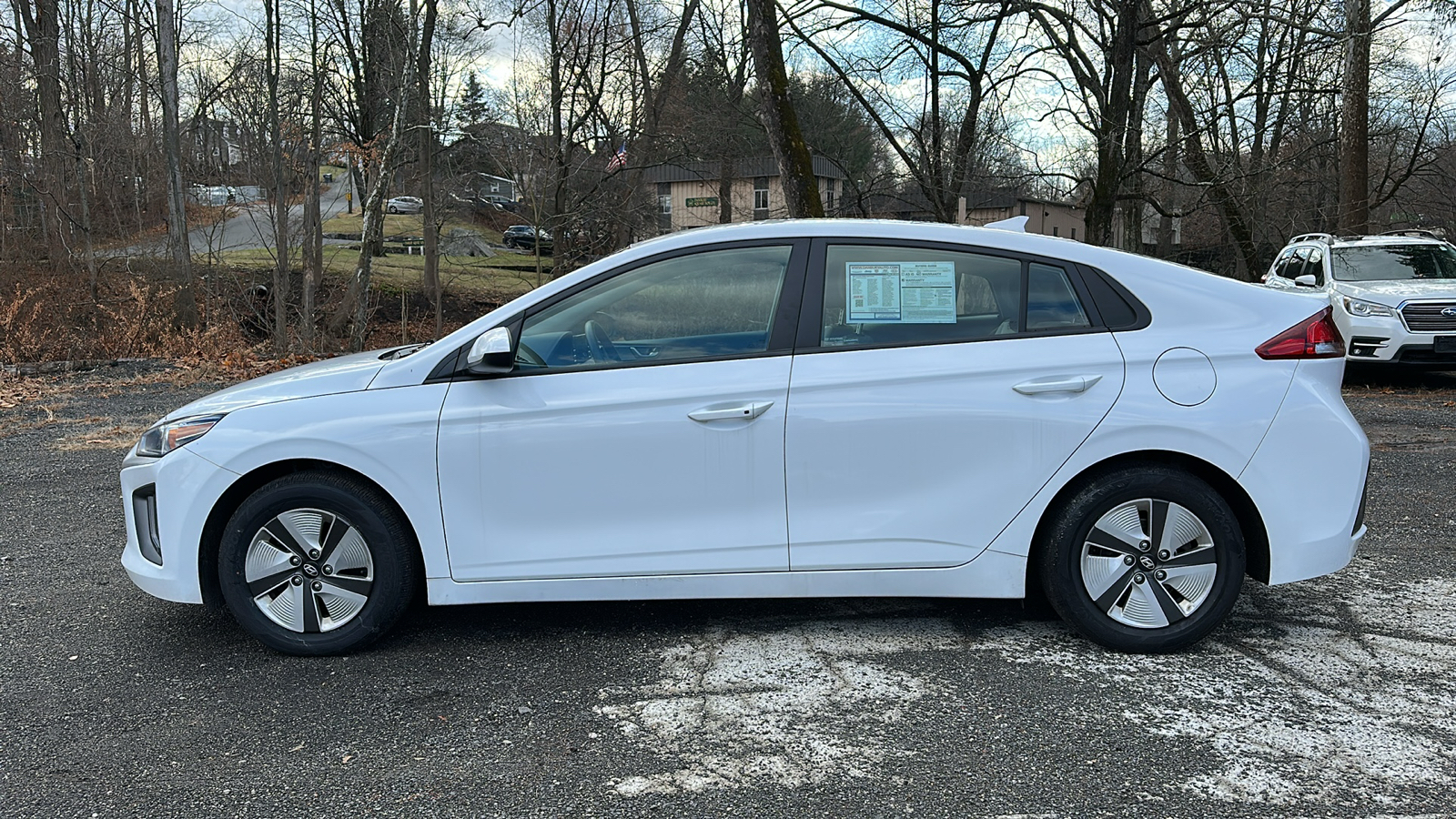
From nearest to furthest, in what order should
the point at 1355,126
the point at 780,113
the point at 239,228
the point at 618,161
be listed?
the point at 780,113 < the point at 1355,126 < the point at 239,228 < the point at 618,161

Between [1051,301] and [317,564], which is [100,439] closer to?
[317,564]

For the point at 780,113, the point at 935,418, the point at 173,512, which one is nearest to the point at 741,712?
the point at 935,418

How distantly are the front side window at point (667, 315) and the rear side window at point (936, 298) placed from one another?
0.26 meters

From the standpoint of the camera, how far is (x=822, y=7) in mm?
17578

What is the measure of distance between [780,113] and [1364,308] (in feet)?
24.7

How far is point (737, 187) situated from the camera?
31234 millimetres

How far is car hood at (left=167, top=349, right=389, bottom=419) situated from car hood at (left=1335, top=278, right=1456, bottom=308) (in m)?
11.8

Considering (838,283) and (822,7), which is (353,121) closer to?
(822,7)

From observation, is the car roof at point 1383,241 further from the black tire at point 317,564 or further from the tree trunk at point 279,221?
the tree trunk at point 279,221

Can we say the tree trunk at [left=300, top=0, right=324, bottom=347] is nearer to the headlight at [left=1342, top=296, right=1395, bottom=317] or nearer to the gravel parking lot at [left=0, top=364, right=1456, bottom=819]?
the gravel parking lot at [left=0, top=364, right=1456, bottom=819]

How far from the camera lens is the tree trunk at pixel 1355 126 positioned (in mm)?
17625

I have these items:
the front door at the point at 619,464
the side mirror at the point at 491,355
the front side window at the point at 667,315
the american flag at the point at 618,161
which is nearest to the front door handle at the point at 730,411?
the front door at the point at 619,464

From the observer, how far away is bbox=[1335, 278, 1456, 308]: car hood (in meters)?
11.8

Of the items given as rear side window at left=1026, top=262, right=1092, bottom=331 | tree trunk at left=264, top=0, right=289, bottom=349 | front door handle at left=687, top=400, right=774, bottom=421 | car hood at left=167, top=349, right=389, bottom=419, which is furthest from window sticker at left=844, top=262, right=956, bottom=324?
tree trunk at left=264, top=0, right=289, bottom=349
